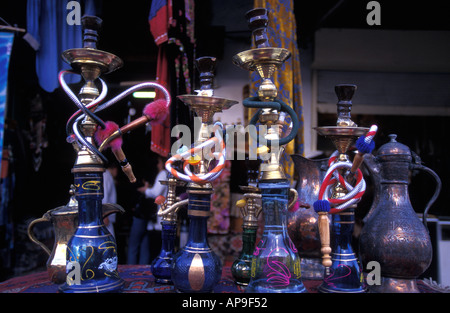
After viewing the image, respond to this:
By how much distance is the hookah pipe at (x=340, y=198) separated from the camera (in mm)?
864

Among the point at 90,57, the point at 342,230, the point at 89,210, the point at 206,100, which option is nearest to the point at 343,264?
the point at 342,230

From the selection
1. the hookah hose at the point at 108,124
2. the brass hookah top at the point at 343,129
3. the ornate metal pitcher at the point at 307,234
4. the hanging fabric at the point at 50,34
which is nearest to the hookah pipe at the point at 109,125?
the hookah hose at the point at 108,124

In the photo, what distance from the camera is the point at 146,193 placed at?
3.15 m

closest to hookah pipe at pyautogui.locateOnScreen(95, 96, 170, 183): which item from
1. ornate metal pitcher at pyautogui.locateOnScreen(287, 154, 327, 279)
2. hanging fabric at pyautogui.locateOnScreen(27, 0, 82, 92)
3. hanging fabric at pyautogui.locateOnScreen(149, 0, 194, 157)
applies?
ornate metal pitcher at pyautogui.locateOnScreen(287, 154, 327, 279)

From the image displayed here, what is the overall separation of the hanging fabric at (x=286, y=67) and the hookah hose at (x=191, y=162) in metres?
0.72

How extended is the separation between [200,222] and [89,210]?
1.06 feet

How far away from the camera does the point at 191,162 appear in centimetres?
97

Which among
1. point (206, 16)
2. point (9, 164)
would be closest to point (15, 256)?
point (9, 164)

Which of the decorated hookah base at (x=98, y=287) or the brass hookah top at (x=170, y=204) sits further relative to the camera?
the brass hookah top at (x=170, y=204)

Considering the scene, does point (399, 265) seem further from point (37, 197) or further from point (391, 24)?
point (37, 197)

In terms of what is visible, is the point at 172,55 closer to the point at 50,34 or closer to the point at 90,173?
the point at 50,34

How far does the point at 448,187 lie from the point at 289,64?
278 centimetres

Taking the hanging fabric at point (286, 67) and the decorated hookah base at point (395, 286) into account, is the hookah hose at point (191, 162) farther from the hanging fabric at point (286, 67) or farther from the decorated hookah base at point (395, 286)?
the hanging fabric at point (286, 67)

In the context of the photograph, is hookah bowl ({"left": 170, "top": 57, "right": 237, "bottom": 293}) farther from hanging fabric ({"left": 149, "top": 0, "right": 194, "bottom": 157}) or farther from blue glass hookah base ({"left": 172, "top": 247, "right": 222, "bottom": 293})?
hanging fabric ({"left": 149, "top": 0, "right": 194, "bottom": 157})
